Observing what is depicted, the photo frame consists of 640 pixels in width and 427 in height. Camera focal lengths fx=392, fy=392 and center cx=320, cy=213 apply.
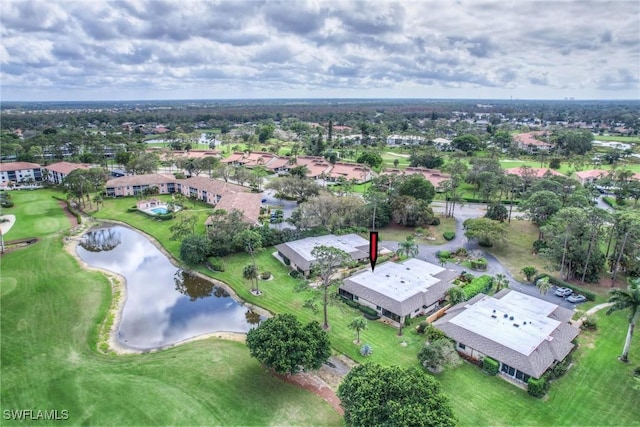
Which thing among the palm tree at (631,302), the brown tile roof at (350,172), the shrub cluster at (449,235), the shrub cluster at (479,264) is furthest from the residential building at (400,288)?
the brown tile roof at (350,172)

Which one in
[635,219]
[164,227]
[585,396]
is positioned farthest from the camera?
[164,227]

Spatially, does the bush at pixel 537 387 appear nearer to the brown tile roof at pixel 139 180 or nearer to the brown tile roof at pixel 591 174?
the brown tile roof at pixel 139 180

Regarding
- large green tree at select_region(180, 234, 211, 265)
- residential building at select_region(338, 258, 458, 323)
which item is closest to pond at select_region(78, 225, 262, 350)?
large green tree at select_region(180, 234, 211, 265)

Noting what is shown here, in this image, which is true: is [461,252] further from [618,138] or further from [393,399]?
[618,138]

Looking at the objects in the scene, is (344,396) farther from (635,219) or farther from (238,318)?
(635,219)

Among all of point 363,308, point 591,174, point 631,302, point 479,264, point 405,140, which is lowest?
point 363,308

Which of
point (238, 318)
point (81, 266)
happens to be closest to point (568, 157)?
point (238, 318)

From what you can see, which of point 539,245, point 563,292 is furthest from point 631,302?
point 539,245

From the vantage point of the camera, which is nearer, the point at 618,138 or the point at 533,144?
the point at 533,144
